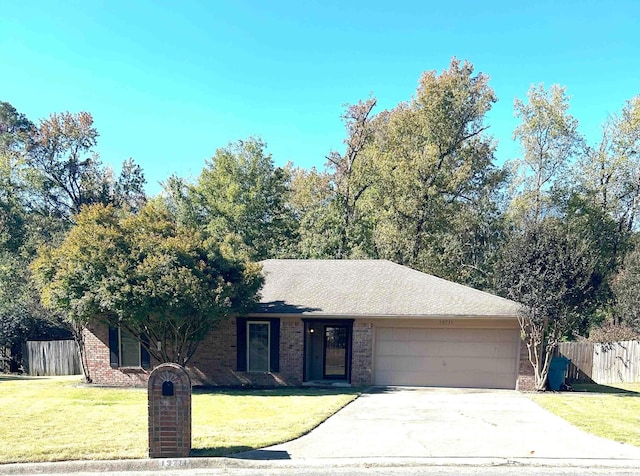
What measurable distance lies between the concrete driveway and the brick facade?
7.70ft

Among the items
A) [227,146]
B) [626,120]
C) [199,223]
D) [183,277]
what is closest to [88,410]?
[183,277]

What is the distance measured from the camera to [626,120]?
971 inches

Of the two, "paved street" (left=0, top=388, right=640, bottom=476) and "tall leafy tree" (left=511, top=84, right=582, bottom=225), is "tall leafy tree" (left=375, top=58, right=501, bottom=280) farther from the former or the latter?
"paved street" (left=0, top=388, right=640, bottom=476)

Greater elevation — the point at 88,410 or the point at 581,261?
the point at 581,261

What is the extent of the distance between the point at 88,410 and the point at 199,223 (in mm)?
19969

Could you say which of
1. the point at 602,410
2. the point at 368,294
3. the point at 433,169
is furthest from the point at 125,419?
the point at 433,169

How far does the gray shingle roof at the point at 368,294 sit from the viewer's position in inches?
519

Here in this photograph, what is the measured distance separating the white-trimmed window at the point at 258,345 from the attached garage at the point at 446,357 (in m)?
3.45

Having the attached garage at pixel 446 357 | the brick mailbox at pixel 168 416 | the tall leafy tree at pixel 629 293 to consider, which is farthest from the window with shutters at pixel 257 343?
the tall leafy tree at pixel 629 293

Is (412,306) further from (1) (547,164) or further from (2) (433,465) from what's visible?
(1) (547,164)

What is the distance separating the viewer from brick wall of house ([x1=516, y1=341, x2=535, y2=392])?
12984mm

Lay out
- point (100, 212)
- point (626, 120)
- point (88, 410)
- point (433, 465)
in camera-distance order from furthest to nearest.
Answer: point (626, 120), point (100, 212), point (88, 410), point (433, 465)

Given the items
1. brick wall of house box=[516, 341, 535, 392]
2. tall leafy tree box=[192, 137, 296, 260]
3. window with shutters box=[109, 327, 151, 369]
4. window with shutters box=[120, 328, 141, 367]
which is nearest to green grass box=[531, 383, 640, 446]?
brick wall of house box=[516, 341, 535, 392]

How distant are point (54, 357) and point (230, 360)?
29.7 feet
